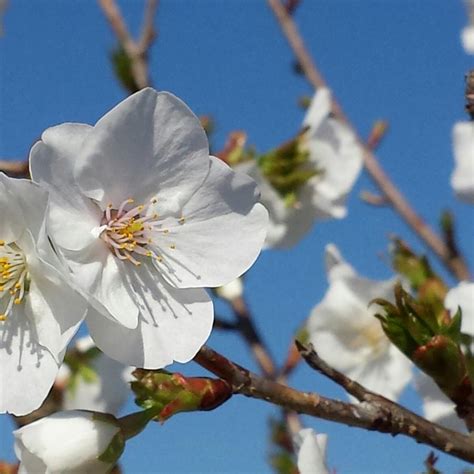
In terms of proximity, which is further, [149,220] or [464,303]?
[464,303]

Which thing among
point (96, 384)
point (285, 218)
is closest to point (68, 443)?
point (96, 384)

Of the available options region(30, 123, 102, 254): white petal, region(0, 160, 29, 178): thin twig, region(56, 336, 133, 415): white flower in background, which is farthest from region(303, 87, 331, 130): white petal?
region(30, 123, 102, 254): white petal

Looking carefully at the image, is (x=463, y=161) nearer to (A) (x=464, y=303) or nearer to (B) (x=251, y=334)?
(A) (x=464, y=303)

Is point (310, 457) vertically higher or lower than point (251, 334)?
lower

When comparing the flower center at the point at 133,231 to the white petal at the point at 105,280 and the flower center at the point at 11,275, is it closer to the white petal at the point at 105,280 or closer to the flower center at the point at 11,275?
the white petal at the point at 105,280

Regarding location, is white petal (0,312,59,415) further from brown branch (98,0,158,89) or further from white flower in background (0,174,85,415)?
brown branch (98,0,158,89)

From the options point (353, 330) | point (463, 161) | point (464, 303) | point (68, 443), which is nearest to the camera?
A: point (68, 443)
